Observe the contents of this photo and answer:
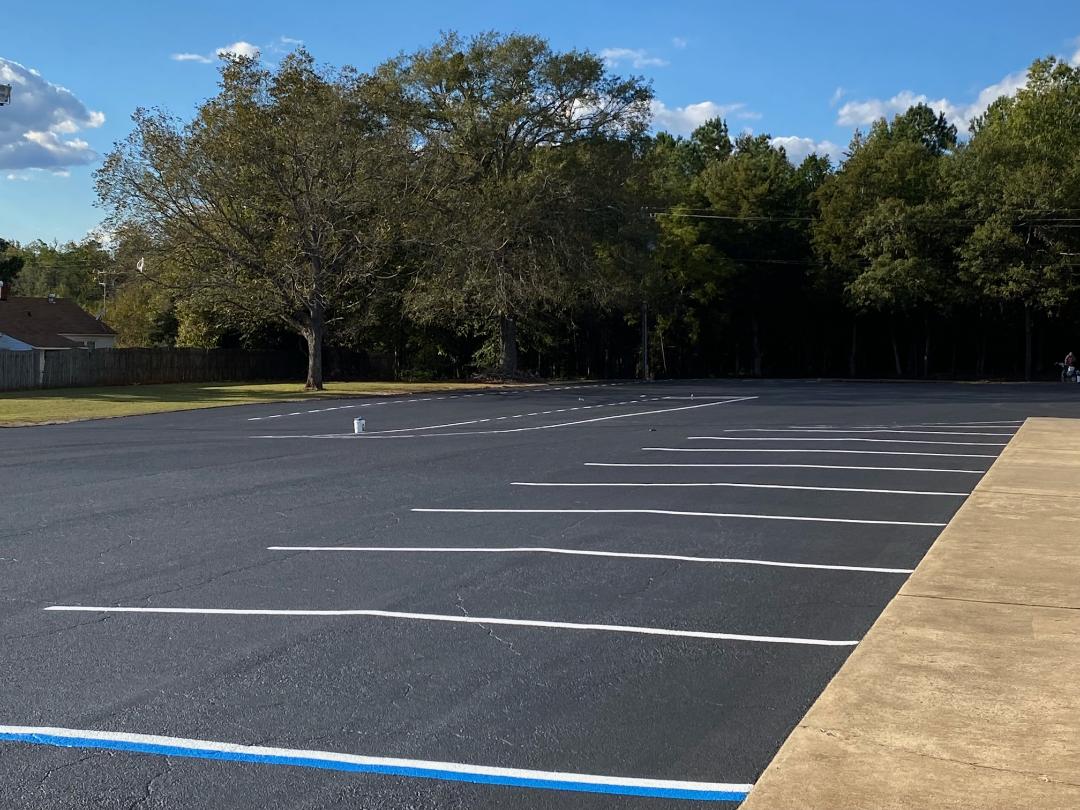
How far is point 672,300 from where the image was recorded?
2351 inches

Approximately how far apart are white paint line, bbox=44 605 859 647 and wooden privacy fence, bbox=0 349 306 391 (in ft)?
129

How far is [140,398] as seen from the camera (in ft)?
125

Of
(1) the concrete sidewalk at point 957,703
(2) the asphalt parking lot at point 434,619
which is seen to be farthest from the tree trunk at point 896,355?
(1) the concrete sidewalk at point 957,703

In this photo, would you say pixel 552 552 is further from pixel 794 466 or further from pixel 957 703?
pixel 794 466

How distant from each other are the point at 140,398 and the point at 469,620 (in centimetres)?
3381

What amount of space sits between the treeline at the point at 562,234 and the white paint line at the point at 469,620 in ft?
115

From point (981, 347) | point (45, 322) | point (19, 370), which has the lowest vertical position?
point (19, 370)

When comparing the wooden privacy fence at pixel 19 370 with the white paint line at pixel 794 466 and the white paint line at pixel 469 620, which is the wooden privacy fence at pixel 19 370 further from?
the white paint line at pixel 469 620

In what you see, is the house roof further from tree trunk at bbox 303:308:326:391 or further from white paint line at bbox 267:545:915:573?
white paint line at bbox 267:545:915:573

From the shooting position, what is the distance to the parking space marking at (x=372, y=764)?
439cm

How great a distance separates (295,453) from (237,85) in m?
29.4

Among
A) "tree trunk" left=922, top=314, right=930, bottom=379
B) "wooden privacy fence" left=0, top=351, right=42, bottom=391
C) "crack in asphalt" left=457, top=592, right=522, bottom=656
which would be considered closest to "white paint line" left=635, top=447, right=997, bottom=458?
"crack in asphalt" left=457, top=592, right=522, bottom=656

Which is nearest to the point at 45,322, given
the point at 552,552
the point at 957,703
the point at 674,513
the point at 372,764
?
the point at 674,513

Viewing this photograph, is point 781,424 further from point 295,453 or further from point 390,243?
point 390,243
